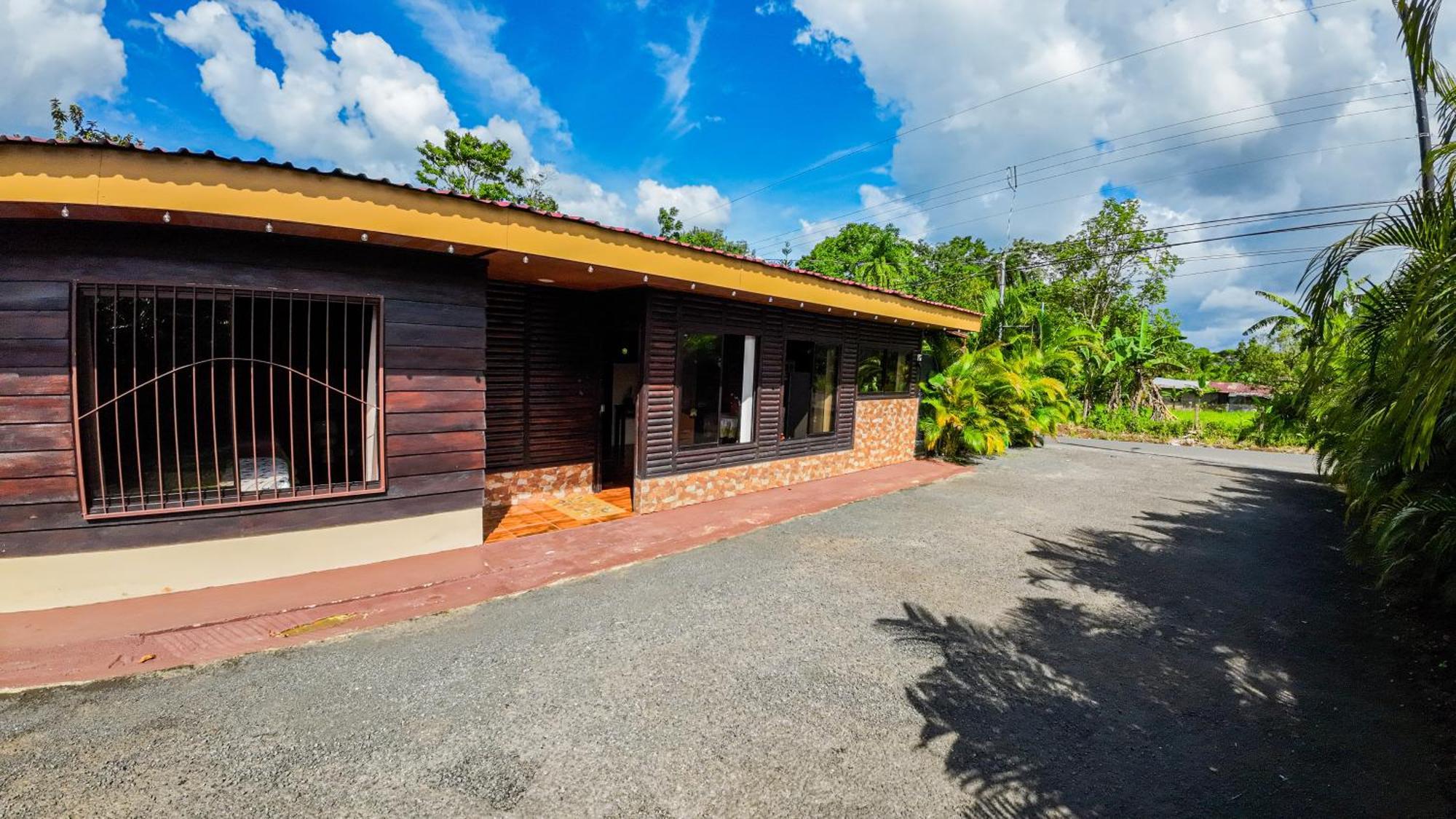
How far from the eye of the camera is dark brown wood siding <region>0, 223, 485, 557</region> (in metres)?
3.96

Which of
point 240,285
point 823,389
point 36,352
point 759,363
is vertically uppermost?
point 240,285

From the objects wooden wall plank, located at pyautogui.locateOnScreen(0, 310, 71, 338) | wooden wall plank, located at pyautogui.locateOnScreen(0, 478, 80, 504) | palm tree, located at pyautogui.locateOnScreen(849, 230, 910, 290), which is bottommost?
wooden wall plank, located at pyautogui.locateOnScreen(0, 478, 80, 504)

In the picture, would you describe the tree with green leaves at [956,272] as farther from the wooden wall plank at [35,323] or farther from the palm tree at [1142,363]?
the wooden wall plank at [35,323]

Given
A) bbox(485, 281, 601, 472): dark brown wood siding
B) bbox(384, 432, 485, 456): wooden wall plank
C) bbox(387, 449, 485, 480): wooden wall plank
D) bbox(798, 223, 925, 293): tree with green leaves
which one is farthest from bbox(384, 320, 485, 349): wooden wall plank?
bbox(798, 223, 925, 293): tree with green leaves

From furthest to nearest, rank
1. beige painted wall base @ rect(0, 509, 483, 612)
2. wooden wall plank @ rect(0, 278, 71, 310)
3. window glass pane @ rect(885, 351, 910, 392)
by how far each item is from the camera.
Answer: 1. window glass pane @ rect(885, 351, 910, 392)
2. beige painted wall base @ rect(0, 509, 483, 612)
3. wooden wall plank @ rect(0, 278, 71, 310)

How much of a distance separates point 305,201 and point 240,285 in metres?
0.91

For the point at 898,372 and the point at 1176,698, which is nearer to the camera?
the point at 1176,698

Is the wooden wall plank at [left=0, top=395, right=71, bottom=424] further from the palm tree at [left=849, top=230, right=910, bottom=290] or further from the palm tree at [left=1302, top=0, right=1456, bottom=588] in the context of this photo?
the palm tree at [left=849, top=230, right=910, bottom=290]

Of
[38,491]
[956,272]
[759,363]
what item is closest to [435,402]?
[38,491]

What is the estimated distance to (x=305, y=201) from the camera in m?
4.14

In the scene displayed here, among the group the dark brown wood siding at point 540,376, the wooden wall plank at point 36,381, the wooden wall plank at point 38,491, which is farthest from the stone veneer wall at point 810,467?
the wooden wall plank at point 36,381

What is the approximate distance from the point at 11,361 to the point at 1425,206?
9.24 metres

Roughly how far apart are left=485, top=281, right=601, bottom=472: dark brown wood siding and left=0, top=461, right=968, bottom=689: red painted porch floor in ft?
4.94

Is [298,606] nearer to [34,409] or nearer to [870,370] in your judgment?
[34,409]
